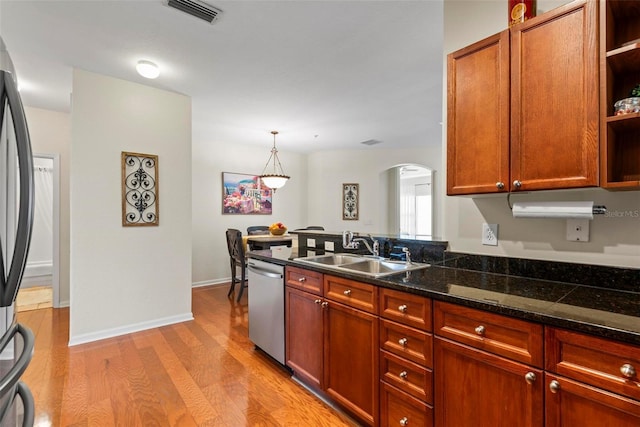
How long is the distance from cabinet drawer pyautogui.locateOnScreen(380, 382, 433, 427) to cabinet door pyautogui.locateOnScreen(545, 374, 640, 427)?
1.66 feet

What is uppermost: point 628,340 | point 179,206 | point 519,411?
point 179,206

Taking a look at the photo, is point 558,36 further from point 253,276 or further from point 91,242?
point 91,242

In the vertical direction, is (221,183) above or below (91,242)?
above

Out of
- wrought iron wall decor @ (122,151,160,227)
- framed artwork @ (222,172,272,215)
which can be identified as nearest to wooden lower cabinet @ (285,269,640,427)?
wrought iron wall decor @ (122,151,160,227)

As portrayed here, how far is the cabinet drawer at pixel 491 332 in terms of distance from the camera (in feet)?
3.53

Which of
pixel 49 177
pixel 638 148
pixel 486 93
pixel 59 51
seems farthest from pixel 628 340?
pixel 49 177

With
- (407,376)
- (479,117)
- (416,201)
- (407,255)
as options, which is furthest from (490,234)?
(416,201)

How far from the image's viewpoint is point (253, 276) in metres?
2.68

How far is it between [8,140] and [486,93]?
1.92 metres

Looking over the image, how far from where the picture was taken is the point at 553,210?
4.66 ft

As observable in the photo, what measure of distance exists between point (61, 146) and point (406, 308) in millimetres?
4800

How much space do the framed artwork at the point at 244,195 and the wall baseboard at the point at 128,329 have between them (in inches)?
94.5

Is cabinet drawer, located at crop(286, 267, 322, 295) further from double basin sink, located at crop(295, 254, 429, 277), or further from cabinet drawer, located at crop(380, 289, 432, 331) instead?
cabinet drawer, located at crop(380, 289, 432, 331)

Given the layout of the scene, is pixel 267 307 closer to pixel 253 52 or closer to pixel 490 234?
pixel 490 234
